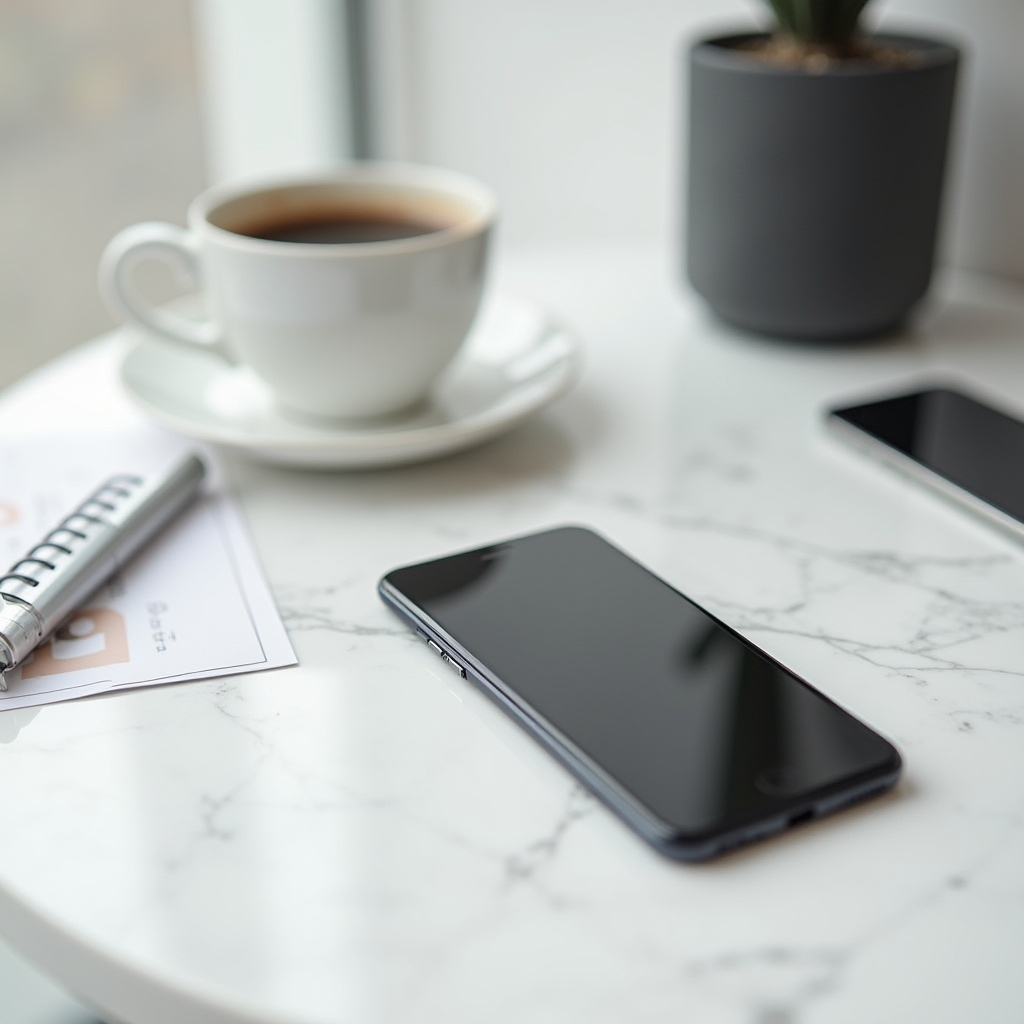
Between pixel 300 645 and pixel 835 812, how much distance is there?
0.73ft

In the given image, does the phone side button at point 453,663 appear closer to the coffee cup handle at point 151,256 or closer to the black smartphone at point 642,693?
the black smartphone at point 642,693

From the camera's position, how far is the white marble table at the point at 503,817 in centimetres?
34

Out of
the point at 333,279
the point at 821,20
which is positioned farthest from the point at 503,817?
the point at 821,20

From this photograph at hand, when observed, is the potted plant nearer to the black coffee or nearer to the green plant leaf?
the green plant leaf

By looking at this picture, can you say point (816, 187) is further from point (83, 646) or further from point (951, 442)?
point (83, 646)

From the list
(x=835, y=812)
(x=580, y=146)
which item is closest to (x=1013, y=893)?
(x=835, y=812)

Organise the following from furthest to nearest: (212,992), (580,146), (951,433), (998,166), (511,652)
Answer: (580,146), (998,166), (951,433), (511,652), (212,992)

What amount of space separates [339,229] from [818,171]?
296mm

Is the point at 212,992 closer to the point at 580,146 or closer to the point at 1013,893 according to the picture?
the point at 1013,893

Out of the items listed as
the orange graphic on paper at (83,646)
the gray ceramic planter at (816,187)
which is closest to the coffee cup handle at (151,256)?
the orange graphic on paper at (83,646)

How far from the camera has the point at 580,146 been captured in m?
1.11

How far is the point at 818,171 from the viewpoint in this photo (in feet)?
2.47

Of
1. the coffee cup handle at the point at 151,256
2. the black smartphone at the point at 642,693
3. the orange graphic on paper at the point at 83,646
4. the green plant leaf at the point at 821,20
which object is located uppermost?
the green plant leaf at the point at 821,20

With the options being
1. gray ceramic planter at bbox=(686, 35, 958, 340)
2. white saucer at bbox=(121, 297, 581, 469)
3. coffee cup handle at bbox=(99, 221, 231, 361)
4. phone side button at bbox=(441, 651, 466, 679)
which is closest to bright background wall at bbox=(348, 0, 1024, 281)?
gray ceramic planter at bbox=(686, 35, 958, 340)
